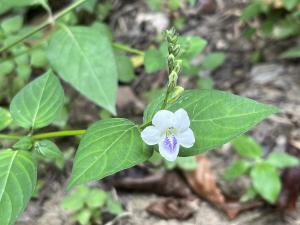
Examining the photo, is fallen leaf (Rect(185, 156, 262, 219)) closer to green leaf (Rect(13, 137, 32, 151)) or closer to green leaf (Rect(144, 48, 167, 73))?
green leaf (Rect(144, 48, 167, 73))

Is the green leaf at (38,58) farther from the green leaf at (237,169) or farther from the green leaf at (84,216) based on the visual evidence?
the green leaf at (237,169)

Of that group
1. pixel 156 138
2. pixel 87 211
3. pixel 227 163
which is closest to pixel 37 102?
pixel 156 138

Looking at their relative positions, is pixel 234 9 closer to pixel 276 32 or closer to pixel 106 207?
pixel 276 32

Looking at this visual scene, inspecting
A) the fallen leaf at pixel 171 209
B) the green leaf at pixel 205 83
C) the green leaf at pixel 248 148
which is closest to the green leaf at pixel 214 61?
the green leaf at pixel 205 83

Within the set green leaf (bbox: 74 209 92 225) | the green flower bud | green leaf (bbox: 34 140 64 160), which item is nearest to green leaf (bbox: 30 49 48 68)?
green leaf (bbox: 74 209 92 225)

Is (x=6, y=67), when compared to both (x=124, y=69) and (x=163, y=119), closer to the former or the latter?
(x=124, y=69)

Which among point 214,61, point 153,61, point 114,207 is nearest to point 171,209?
point 114,207
